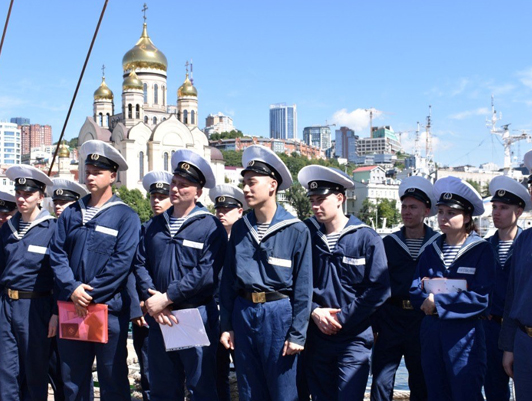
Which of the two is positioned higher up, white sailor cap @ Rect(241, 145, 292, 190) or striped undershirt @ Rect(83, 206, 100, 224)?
white sailor cap @ Rect(241, 145, 292, 190)

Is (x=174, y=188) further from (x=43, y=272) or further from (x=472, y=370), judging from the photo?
(x=472, y=370)

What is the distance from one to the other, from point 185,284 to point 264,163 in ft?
3.43

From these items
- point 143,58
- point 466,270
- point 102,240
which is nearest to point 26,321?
point 102,240

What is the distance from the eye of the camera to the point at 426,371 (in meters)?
4.25

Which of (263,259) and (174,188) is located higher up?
(174,188)

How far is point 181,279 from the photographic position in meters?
4.38

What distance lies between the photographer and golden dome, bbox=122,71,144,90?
61.0m

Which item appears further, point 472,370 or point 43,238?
point 43,238

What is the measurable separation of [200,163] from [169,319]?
4.08ft

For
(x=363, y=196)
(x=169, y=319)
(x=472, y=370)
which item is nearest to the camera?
(x=472, y=370)

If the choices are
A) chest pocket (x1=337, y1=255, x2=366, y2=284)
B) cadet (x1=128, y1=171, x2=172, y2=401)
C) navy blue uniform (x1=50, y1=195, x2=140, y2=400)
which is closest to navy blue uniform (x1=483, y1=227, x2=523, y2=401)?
chest pocket (x1=337, y1=255, x2=366, y2=284)

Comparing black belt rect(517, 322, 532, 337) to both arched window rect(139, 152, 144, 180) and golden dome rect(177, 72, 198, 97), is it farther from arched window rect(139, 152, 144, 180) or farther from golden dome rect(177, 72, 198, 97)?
golden dome rect(177, 72, 198, 97)

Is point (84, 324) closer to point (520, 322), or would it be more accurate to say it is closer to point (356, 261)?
point (356, 261)

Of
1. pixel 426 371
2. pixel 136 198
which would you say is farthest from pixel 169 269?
pixel 136 198
